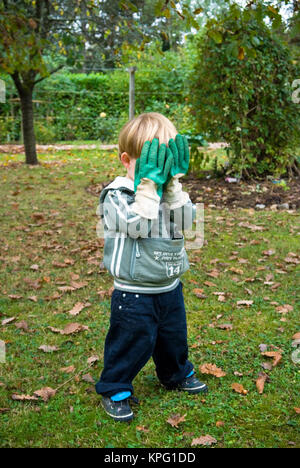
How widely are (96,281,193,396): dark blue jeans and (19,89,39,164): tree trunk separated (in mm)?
8844

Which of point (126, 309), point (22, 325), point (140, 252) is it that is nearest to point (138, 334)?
point (126, 309)

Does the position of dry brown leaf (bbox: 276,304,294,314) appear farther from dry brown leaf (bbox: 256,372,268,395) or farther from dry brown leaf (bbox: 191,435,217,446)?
dry brown leaf (bbox: 191,435,217,446)

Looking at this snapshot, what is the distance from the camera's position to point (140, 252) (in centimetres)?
227

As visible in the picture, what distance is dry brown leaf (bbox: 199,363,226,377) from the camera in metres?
2.83

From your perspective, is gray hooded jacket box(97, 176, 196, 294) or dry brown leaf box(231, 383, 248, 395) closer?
gray hooded jacket box(97, 176, 196, 294)

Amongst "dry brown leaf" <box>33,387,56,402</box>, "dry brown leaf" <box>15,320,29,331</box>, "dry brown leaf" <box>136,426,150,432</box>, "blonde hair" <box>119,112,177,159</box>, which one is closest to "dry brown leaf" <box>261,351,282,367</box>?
"dry brown leaf" <box>136,426,150,432</box>

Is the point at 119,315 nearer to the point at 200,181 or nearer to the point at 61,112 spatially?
the point at 200,181

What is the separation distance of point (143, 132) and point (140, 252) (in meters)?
0.56

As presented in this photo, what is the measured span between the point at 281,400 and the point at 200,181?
6031 millimetres

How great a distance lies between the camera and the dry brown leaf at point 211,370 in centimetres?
283

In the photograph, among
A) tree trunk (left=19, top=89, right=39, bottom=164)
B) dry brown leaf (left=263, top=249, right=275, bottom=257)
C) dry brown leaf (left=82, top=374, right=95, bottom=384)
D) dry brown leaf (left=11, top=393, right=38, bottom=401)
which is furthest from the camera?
tree trunk (left=19, top=89, right=39, bottom=164)

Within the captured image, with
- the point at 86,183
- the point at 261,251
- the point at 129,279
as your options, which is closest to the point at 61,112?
the point at 86,183

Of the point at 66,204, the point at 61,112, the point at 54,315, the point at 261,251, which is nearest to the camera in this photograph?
the point at 54,315

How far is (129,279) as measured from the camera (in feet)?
7.48
